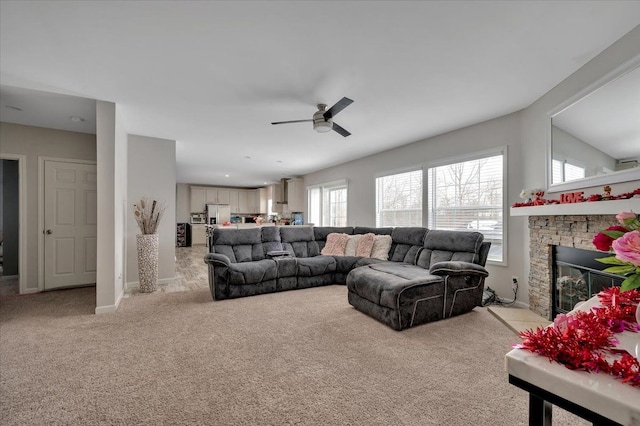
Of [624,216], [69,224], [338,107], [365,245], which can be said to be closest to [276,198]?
[365,245]

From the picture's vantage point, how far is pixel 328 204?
25.8 feet

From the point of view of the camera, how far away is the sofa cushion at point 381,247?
4699 mm

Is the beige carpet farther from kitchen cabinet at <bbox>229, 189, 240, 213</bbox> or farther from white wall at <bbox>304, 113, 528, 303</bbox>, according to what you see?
kitchen cabinet at <bbox>229, 189, 240, 213</bbox>

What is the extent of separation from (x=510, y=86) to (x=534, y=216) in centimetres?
149

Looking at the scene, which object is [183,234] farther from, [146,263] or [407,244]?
[407,244]

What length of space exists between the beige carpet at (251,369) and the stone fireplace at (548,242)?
602 mm

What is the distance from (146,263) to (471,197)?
4.98m

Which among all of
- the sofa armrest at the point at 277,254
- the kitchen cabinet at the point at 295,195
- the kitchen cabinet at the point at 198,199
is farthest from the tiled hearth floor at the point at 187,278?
the kitchen cabinet at the point at 198,199

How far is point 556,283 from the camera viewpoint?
304cm

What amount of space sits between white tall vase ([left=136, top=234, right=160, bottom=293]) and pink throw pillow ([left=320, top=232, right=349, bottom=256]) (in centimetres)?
278

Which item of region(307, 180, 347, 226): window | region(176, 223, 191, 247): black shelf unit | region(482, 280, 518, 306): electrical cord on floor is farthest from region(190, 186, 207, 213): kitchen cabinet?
region(482, 280, 518, 306): electrical cord on floor

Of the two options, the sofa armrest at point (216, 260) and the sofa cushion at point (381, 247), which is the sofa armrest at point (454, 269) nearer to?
the sofa cushion at point (381, 247)

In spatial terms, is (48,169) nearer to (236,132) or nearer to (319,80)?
(236,132)

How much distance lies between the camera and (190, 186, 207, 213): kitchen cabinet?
428 inches
